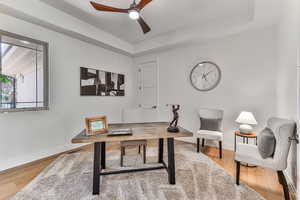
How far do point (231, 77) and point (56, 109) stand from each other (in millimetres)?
3889

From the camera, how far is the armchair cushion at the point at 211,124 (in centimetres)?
297

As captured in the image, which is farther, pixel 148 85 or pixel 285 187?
pixel 148 85

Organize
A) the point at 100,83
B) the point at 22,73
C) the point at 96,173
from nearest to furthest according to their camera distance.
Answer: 1. the point at 96,173
2. the point at 22,73
3. the point at 100,83

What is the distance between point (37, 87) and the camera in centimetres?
253

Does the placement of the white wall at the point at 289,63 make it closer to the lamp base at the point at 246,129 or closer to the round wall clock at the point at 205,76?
the lamp base at the point at 246,129

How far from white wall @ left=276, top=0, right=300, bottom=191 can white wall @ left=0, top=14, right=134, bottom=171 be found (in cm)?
376

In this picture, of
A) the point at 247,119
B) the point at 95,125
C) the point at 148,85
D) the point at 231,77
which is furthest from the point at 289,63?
the point at 148,85

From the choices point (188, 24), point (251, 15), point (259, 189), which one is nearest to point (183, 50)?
point (188, 24)

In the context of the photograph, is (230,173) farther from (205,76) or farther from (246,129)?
(205,76)

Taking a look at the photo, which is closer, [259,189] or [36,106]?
[259,189]

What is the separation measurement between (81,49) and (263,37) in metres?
3.98

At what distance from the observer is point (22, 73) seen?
2344 mm

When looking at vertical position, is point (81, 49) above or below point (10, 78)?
above

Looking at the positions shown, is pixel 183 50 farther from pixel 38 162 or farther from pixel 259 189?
pixel 38 162
